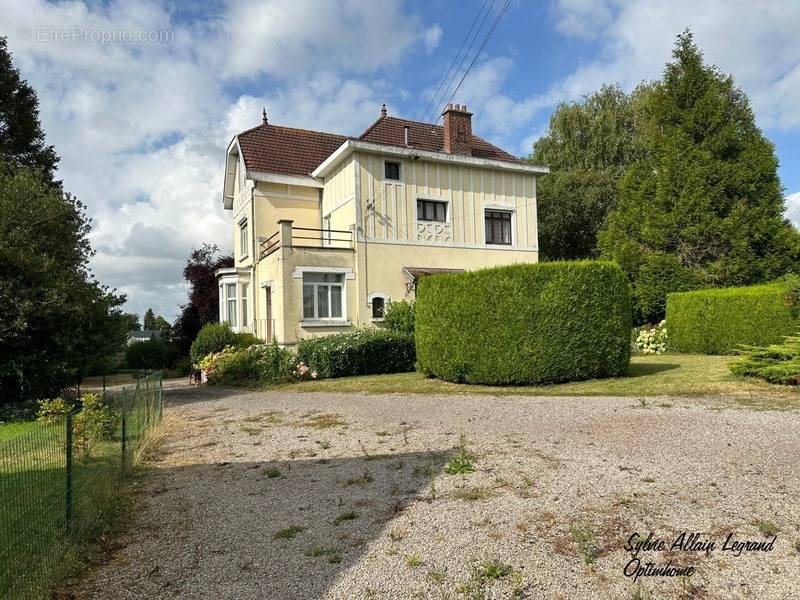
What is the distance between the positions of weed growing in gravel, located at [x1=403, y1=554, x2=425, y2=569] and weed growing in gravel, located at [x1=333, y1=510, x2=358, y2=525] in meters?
0.84

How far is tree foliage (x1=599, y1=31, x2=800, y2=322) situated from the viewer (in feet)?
65.0

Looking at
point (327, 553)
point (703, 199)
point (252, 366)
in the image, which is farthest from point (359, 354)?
point (703, 199)

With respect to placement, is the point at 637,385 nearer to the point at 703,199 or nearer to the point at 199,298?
the point at 703,199

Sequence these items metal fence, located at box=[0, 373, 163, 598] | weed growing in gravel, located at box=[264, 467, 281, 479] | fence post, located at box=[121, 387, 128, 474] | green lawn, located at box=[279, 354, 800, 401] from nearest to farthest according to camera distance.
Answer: metal fence, located at box=[0, 373, 163, 598]
weed growing in gravel, located at box=[264, 467, 281, 479]
fence post, located at box=[121, 387, 128, 474]
green lawn, located at box=[279, 354, 800, 401]

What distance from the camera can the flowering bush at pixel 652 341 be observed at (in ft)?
60.2

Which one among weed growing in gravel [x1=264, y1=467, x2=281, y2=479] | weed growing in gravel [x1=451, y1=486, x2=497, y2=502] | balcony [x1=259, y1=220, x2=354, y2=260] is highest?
balcony [x1=259, y1=220, x2=354, y2=260]

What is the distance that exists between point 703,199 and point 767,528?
19530 mm

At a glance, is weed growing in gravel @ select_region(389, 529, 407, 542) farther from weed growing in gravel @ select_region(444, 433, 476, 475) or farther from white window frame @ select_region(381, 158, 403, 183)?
white window frame @ select_region(381, 158, 403, 183)

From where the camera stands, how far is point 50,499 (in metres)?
3.99

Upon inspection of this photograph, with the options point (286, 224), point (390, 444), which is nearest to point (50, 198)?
point (286, 224)

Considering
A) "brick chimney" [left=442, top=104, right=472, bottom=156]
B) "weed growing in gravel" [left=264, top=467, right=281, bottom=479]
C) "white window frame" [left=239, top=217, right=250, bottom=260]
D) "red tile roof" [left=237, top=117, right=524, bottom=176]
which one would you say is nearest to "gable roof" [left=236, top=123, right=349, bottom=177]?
"red tile roof" [left=237, top=117, right=524, bottom=176]

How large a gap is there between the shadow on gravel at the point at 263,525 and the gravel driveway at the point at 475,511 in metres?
0.02

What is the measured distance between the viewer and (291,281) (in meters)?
17.9

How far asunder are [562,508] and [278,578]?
225 centimetres
